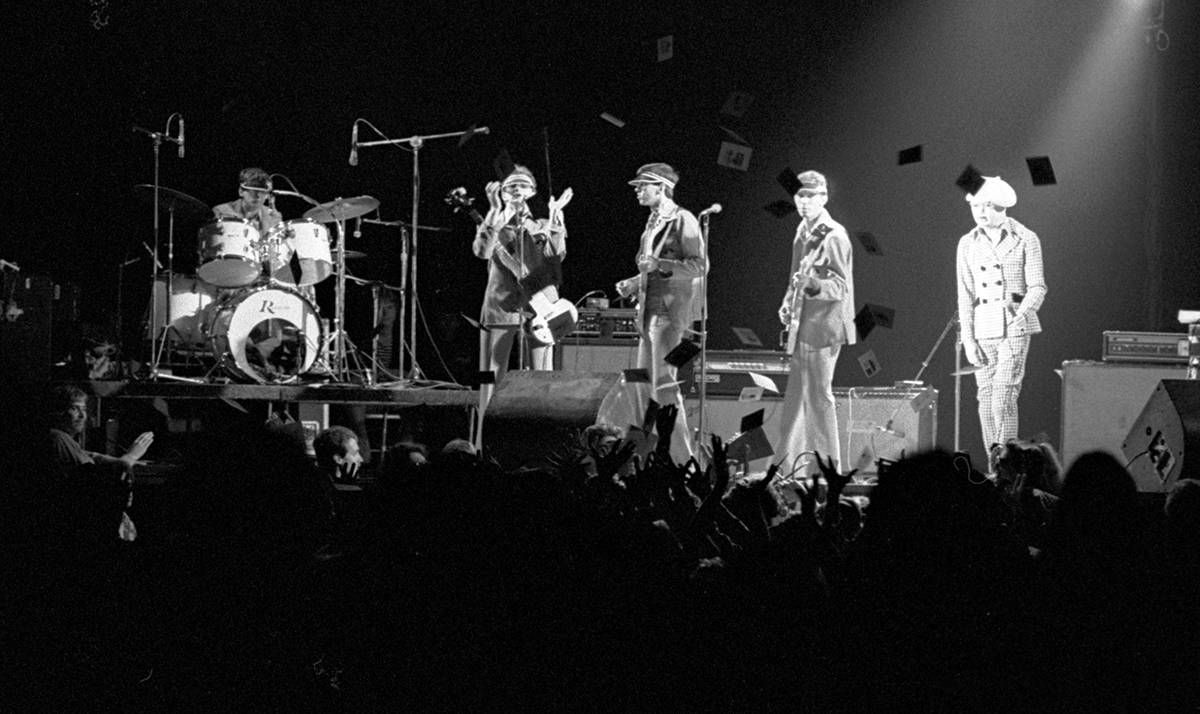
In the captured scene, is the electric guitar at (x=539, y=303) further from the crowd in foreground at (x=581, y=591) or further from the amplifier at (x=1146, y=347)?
the crowd in foreground at (x=581, y=591)

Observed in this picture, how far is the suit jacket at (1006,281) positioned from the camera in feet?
25.7

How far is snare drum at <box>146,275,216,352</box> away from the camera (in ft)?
29.3

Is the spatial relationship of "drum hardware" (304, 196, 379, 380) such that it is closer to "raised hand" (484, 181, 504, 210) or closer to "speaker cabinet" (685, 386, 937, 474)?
"raised hand" (484, 181, 504, 210)

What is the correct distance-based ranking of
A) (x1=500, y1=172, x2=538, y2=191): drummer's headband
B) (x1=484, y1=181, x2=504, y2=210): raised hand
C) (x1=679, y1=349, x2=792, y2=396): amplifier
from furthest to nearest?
(x1=679, y1=349, x2=792, y2=396): amplifier, (x1=484, y1=181, x2=504, y2=210): raised hand, (x1=500, y1=172, x2=538, y2=191): drummer's headband

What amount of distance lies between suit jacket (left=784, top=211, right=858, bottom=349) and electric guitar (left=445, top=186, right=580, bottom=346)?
1.44m

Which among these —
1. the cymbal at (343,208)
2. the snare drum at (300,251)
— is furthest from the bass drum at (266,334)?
the cymbal at (343,208)

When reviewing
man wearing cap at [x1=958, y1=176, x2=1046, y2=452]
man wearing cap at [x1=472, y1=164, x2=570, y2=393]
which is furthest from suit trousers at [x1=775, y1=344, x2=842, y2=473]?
man wearing cap at [x1=472, y1=164, x2=570, y2=393]

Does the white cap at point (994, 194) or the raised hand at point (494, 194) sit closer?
the white cap at point (994, 194)

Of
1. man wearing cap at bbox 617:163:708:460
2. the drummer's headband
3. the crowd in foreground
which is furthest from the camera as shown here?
the drummer's headband

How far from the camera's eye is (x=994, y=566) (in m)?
2.15

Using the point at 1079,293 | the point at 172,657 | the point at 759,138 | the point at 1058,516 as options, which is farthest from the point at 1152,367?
the point at 172,657

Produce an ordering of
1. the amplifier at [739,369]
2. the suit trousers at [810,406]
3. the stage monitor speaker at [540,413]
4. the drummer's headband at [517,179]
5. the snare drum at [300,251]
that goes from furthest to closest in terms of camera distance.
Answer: the snare drum at [300,251] < the amplifier at [739,369] < the drummer's headband at [517,179] < the suit trousers at [810,406] < the stage monitor speaker at [540,413]

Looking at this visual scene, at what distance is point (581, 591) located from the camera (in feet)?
7.83

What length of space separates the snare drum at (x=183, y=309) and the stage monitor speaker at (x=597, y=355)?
2421 millimetres
